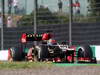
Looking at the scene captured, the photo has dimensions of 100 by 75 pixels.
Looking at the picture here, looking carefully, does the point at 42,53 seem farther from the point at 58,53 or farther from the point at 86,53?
the point at 86,53

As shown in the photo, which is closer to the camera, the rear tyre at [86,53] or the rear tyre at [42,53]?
the rear tyre at [86,53]

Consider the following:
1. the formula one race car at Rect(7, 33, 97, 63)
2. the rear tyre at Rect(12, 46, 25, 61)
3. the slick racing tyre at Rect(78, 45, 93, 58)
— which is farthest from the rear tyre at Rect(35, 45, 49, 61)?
the slick racing tyre at Rect(78, 45, 93, 58)

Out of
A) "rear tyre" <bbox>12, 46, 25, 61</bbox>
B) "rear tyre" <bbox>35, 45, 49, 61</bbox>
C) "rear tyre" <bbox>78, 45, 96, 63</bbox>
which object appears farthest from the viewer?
"rear tyre" <bbox>12, 46, 25, 61</bbox>

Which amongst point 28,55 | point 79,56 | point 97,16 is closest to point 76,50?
point 79,56

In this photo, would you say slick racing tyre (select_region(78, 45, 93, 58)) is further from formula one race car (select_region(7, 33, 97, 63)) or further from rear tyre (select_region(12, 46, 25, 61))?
rear tyre (select_region(12, 46, 25, 61))

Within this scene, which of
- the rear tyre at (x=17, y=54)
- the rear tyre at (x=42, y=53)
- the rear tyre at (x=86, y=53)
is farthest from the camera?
the rear tyre at (x=17, y=54)

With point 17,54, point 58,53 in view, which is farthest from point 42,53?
point 17,54

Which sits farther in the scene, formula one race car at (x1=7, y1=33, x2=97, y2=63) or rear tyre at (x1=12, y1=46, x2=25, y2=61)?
rear tyre at (x1=12, y1=46, x2=25, y2=61)

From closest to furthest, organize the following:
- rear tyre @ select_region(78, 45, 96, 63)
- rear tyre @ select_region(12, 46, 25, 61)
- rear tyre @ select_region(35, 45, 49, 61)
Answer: rear tyre @ select_region(78, 45, 96, 63), rear tyre @ select_region(35, 45, 49, 61), rear tyre @ select_region(12, 46, 25, 61)

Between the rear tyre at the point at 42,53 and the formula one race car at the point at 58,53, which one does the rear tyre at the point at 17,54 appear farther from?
the rear tyre at the point at 42,53

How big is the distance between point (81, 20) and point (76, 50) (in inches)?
196

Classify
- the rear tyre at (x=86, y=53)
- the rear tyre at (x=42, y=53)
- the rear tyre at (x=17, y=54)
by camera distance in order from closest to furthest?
the rear tyre at (x=86, y=53) < the rear tyre at (x=42, y=53) < the rear tyre at (x=17, y=54)

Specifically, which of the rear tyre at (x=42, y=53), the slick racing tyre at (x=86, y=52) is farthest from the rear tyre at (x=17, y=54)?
the slick racing tyre at (x=86, y=52)

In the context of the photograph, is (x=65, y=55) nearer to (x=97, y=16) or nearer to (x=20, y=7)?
(x=97, y=16)
